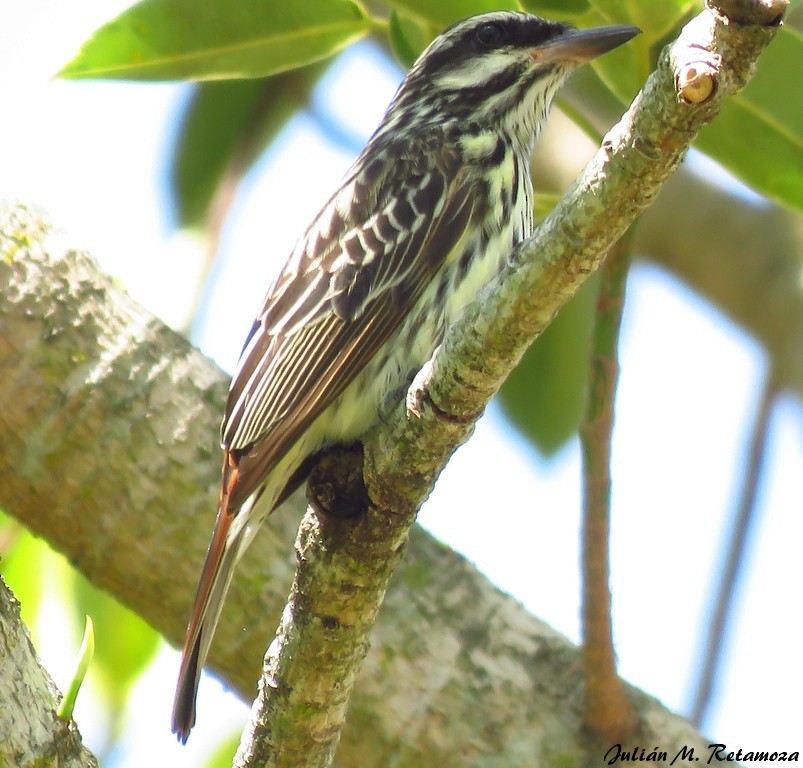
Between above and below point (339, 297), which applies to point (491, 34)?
above

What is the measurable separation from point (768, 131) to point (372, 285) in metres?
1.07

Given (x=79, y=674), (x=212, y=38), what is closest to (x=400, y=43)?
(x=212, y=38)

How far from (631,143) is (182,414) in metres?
1.91

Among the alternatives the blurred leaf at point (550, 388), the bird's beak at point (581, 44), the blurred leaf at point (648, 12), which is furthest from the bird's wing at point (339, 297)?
the blurred leaf at point (550, 388)

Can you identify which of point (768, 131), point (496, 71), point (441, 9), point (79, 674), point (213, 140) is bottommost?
point (79, 674)

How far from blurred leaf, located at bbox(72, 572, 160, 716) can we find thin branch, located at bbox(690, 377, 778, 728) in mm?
1716

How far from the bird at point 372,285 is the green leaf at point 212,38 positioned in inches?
15.5

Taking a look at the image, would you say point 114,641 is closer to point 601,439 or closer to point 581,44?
point 601,439

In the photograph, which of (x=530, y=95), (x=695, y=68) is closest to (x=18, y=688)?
(x=695, y=68)

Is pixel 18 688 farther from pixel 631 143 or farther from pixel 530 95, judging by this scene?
pixel 530 95

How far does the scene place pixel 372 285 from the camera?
335 cm

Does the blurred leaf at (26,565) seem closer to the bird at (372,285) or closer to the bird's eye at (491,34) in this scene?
the bird at (372,285)

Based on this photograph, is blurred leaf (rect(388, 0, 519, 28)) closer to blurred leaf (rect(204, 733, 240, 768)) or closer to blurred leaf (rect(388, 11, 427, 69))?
blurred leaf (rect(388, 11, 427, 69))

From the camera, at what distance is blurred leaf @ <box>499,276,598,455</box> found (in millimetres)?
4477
